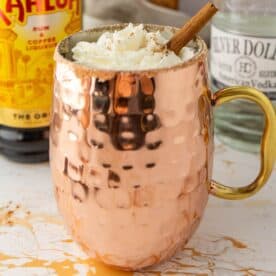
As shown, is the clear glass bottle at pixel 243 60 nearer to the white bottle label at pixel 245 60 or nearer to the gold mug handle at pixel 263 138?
the white bottle label at pixel 245 60

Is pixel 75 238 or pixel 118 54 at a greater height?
pixel 118 54

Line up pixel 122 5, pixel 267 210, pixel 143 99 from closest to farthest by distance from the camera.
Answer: pixel 143 99 → pixel 267 210 → pixel 122 5

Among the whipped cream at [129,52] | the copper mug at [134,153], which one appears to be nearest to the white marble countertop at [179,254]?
the copper mug at [134,153]

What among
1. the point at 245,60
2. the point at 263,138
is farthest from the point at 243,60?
the point at 263,138

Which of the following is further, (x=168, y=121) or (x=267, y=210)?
(x=267, y=210)

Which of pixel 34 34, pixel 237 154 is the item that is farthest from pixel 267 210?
pixel 34 34

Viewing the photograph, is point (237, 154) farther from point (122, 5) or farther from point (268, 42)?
point (122, 5)

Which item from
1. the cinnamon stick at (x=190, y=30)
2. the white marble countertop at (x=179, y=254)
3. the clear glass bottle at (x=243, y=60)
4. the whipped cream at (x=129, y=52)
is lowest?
the white marble countertop at (x=179, y=254)
